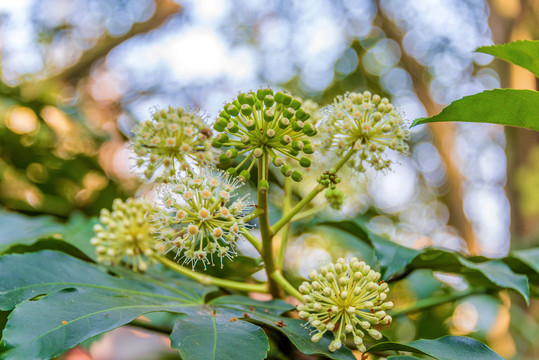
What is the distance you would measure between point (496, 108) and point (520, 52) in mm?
126

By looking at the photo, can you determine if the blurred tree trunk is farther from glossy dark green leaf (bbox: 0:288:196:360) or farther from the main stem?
glossy dark green leaf (bbox: 0:288:196:360)

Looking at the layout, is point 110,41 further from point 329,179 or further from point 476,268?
point 476,268

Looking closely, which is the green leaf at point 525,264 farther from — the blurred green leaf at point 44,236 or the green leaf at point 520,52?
the blurred green leaf at point 44,236

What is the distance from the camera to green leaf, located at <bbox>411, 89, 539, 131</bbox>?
0.81 meters

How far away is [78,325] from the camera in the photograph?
0.76 metres

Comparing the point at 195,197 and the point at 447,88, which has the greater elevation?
the point at 447,88

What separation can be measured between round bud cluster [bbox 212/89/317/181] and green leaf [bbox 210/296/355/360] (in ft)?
0.99

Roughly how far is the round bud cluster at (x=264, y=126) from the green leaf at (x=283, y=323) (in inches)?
11.9

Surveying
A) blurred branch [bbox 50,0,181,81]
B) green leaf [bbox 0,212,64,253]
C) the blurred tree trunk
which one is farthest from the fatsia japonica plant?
blurred branch [bbox 50,0,181,81]

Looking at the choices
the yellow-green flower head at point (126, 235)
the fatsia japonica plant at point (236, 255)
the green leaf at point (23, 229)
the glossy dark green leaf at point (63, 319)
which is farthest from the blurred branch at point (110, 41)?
the glossy dark green leaf at point (63, 319)

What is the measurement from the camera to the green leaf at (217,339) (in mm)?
729

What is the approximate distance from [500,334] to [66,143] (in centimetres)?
291

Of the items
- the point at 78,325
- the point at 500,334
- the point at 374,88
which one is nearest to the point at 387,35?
the point at 374,88

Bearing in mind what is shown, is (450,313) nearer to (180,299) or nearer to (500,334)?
(500,334)
